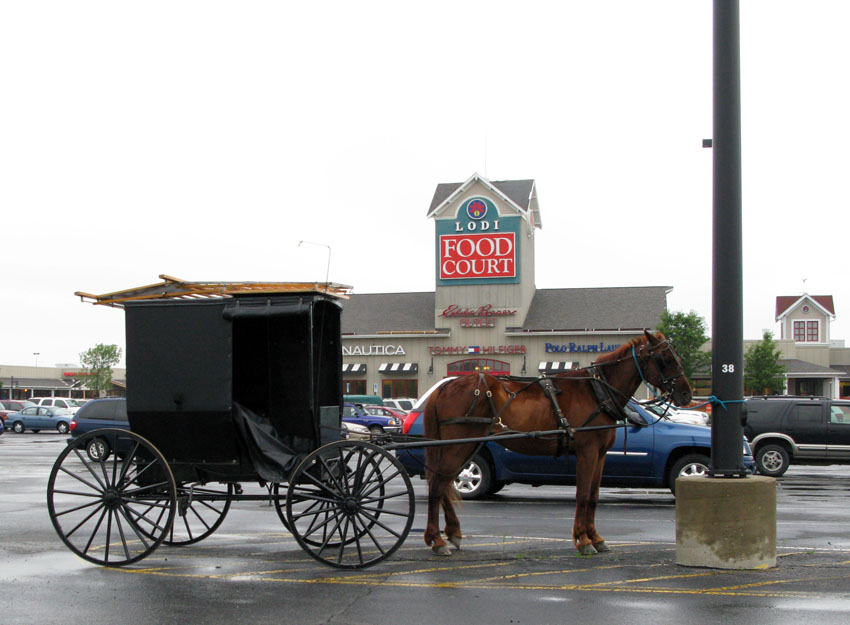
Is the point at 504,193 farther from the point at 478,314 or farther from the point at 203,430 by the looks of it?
the point at 203,430

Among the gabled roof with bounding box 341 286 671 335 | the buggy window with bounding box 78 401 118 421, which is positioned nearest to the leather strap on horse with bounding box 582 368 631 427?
the buggy window with bounding box 78 401 118 421

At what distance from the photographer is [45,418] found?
49781 millimetres

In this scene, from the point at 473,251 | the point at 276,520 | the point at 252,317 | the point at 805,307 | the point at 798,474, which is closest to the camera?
the point at 252,317

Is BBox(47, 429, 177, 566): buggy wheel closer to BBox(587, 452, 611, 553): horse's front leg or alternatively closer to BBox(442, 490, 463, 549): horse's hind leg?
BBox(442, 490, 463, 549): horse's hind leg

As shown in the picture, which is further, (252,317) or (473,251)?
(473,251)

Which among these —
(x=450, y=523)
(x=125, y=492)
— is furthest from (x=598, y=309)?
(x=125, y=492)

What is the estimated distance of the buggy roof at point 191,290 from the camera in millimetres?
9477

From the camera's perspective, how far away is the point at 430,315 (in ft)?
203

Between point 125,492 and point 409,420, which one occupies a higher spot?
point 409,420

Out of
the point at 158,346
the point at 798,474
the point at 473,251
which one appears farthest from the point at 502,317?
the point at 158,346

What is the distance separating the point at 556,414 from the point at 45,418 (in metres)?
45.6

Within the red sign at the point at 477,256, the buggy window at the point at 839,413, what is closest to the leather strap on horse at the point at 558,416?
the buggy window at the point at 839,413

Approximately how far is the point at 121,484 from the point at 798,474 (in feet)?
61.5

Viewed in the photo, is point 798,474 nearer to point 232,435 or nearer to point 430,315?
point 232,435
